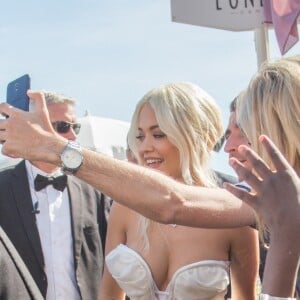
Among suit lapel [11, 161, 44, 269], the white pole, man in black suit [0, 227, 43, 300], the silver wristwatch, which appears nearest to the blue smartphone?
the silver wristwatch

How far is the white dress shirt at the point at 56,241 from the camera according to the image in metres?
4.00

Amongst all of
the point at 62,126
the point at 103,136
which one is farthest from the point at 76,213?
the point at 103,136

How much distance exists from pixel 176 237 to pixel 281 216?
1.65 metres

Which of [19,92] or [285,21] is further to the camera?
[285,21]

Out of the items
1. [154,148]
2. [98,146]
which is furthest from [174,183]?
[98,146]

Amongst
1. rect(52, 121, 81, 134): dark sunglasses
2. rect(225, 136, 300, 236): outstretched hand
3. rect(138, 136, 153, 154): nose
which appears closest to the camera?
rect(225, 136, 300, 236): outstretched hand

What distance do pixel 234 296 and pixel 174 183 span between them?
1063 millimetres

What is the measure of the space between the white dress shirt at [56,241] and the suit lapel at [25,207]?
2.0 inches

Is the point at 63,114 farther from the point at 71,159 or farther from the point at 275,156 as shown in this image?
the point at 275,156

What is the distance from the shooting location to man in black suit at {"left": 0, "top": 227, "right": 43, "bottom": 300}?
1.86 m

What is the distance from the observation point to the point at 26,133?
2.25 metres

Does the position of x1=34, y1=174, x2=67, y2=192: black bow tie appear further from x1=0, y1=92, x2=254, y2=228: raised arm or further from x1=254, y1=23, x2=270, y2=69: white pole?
x1=254, y1=23, x2=270, y2=69: white pole

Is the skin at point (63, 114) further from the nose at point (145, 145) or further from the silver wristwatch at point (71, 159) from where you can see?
the silver wristwatch at point (71, 159)

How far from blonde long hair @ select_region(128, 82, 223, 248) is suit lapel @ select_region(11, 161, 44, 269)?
0.75 m
